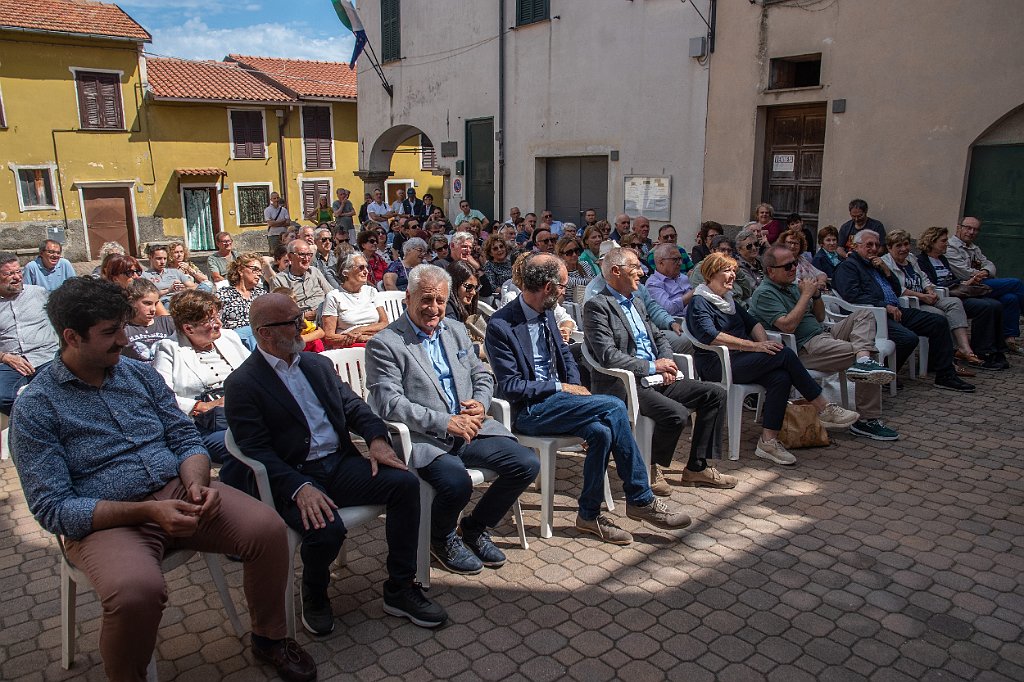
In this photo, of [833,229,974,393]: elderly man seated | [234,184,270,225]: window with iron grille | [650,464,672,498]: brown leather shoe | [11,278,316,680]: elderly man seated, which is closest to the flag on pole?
[234,184,270,225]: window with iron grille

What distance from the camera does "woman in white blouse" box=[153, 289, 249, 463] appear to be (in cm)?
388

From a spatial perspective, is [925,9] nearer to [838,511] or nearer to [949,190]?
[949,190]

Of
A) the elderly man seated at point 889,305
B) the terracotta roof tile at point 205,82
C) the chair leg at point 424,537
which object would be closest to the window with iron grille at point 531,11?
the elderly man seated at point 889,305

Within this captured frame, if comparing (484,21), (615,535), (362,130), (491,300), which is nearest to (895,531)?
(615,535)

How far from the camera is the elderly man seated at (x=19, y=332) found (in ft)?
16.1

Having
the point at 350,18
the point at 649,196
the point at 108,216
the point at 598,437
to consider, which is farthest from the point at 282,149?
the point at 598,437

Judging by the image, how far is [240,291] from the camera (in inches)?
213

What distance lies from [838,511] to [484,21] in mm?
12081

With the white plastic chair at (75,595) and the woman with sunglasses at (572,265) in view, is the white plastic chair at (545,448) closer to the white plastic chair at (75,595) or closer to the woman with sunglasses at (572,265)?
the white plastic chair at (75,595)

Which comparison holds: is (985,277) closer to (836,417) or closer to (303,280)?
(836,417)

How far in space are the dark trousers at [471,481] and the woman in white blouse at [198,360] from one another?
125 centimetres

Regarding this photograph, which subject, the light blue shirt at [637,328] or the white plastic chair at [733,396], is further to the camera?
the white plastic chair at [733,396]

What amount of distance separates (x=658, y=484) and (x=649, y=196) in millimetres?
7672

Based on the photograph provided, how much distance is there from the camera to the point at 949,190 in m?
8.35
